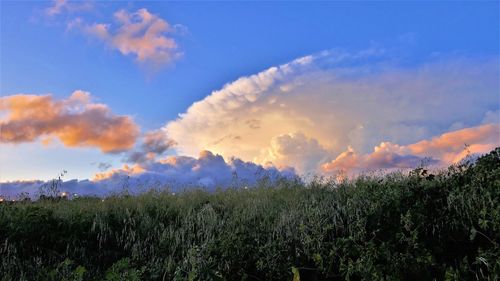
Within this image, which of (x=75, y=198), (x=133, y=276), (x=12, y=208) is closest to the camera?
(x=133, y=276)

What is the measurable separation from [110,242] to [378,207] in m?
4.14

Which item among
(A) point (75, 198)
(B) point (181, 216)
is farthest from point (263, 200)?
(A) point (75, 198)

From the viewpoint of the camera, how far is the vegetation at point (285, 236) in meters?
5.94

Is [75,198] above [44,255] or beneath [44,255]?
above

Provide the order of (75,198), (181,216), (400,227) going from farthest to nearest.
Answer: (75,198)
(181,216)
(400,227)

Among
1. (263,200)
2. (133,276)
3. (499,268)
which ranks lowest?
(499,268)

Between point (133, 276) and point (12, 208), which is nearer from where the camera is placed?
point (133, 276)

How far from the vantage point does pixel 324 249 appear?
6461 millimetres

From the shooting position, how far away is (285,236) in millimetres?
7059

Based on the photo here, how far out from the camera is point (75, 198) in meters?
12.3

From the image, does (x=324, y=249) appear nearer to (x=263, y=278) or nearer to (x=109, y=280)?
(x=263, y=278)

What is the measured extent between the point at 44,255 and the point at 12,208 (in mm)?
2617

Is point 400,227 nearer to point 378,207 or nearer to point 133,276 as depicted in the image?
point 378,207

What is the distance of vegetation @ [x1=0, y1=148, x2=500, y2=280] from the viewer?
5938 millimetres
